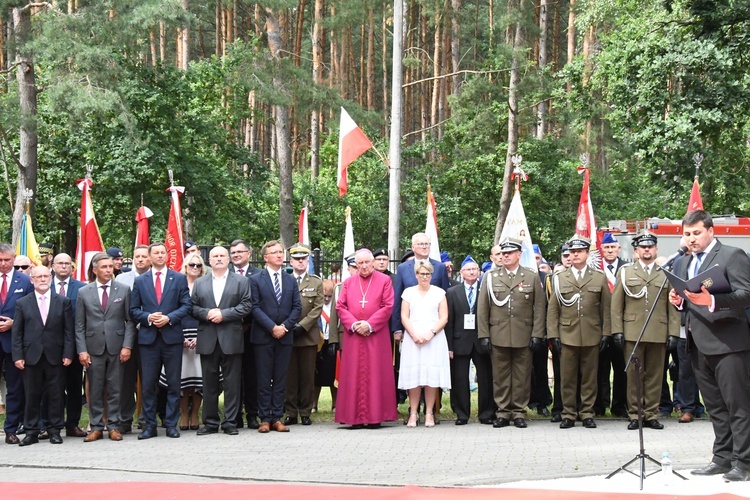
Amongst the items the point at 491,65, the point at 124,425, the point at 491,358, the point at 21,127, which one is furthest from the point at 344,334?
the point at 491,65

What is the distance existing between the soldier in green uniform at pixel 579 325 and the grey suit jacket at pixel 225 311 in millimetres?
3385

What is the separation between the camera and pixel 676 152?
1973 cm

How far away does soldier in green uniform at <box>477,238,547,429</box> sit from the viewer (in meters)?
11.0

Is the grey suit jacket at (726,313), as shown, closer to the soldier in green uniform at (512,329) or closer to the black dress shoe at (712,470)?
the black dress shoe at (712,470)

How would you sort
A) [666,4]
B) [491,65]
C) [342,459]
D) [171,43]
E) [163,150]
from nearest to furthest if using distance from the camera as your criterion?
1. [342,459]
2. [666,4]
3. [163,150]
4. [491,65]
5. [171,43]

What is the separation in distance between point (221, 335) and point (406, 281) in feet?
7.64

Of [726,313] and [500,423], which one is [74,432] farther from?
[726,313]

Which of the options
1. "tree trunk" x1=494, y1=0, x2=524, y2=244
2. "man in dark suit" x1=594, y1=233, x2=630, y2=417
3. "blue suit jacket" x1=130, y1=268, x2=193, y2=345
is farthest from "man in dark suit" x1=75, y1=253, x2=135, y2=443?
"tree trunk" x1=494, y1=0, x2=524, y2=244

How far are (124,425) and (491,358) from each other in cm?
411

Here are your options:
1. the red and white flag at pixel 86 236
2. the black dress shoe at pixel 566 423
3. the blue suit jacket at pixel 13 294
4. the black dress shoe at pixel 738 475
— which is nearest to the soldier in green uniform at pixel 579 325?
the black dress shoe at pixel 566 423

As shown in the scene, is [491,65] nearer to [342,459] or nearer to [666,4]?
[666,4]

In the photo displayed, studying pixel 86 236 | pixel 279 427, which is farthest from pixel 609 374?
pixel 86 236

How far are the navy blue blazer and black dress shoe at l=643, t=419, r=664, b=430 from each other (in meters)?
3.96

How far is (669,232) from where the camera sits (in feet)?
65.7
